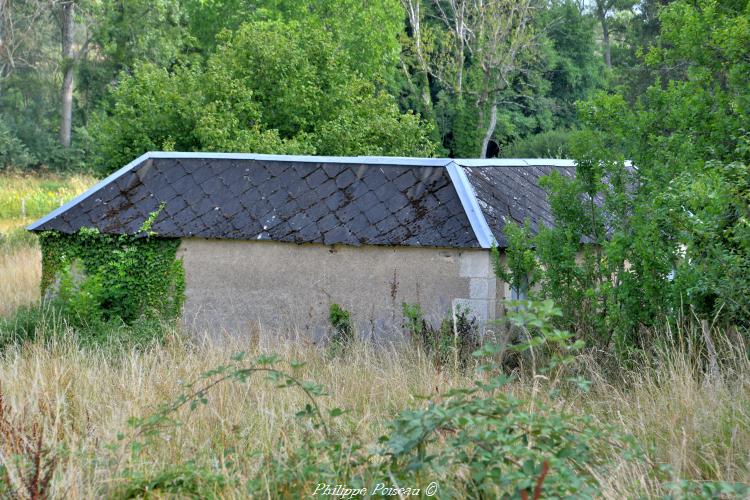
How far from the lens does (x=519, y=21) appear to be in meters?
34.9

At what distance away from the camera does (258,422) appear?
197 inches

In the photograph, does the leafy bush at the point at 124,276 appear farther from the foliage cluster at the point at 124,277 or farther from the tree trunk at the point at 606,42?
the tree trunk at the point at 606,42

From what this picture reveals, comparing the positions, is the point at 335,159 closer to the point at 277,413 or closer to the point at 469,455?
the point at 277,413

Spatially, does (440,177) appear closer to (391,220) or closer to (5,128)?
(391,220)

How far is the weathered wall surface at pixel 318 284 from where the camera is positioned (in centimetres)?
1028

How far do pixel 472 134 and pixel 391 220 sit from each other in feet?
86.1

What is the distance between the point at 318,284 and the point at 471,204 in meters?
2.06

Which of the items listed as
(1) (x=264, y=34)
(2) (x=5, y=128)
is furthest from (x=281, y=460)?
(2) (x=5, y=128)

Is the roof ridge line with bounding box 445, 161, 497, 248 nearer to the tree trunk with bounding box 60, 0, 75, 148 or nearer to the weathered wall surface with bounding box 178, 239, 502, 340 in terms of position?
the weathered wall surface with bounding box 178, 239, 502, 340

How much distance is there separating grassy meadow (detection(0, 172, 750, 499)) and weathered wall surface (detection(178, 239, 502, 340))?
3112mm

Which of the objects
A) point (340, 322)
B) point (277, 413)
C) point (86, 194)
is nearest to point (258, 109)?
point (86, 194)

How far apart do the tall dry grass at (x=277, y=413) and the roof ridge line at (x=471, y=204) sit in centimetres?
335

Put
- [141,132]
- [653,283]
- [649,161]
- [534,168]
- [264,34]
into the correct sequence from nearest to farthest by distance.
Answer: [653,283] → [649,161] → [534,168] → [141,132] → [264,34]

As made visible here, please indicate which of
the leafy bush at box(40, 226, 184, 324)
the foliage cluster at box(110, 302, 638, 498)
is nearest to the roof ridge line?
the leafy bush at box(40, 226, 184, 324)
